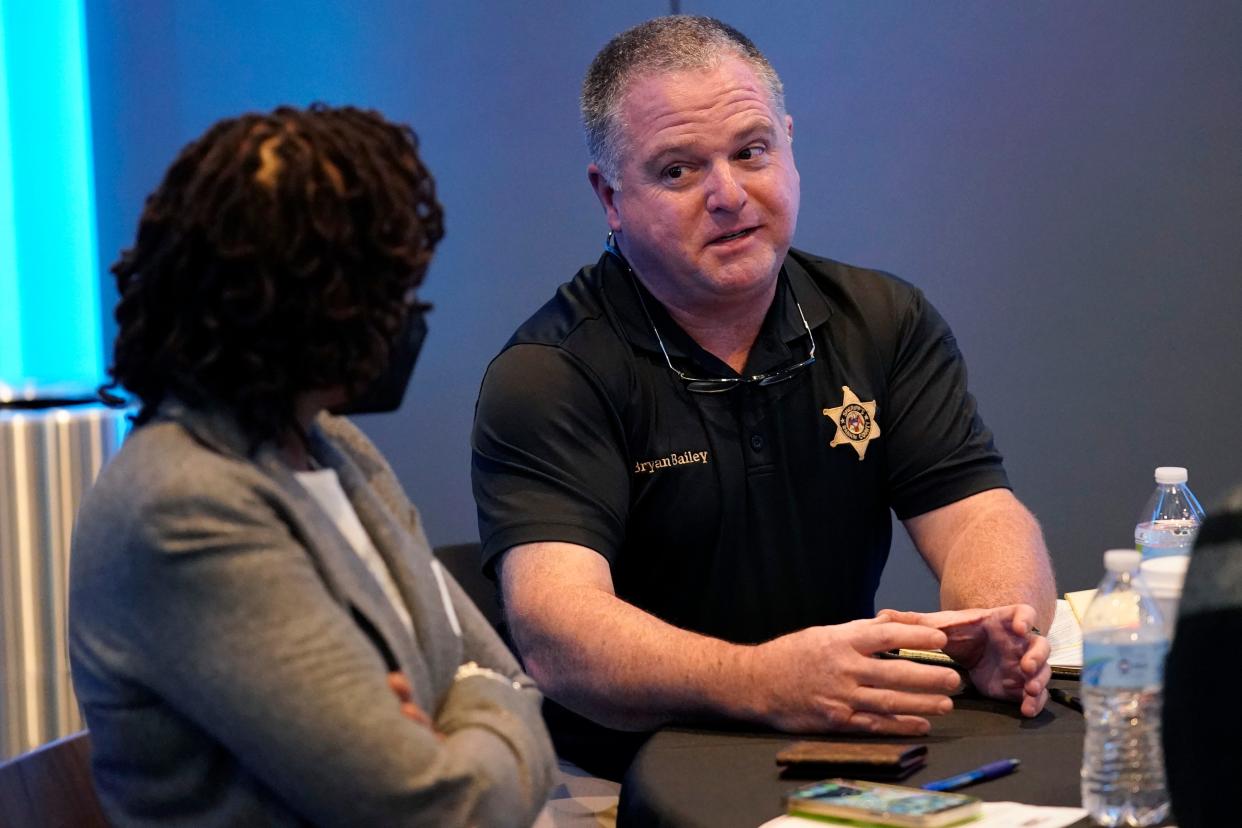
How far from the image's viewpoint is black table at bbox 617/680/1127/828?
54.4 inches

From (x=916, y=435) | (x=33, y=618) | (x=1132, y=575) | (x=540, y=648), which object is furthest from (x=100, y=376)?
(x=1132, y=575)

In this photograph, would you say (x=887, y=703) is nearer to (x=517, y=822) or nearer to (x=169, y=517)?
(x=517, y=822)

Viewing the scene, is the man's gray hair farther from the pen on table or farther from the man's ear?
the pen on table

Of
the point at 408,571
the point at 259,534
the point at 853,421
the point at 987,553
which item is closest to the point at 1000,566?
the point at 987,553

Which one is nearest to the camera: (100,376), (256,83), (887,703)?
(887,703)

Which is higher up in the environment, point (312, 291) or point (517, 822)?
point (312, 291)

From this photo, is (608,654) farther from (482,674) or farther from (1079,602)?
(1079,602)

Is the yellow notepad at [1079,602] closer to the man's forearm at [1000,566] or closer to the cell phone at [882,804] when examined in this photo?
the man's forearm at [1000,566]

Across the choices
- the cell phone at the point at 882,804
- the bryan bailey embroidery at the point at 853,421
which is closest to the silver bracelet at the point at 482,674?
the cell phone at the point at 882,804

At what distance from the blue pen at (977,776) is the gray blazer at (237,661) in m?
0.44

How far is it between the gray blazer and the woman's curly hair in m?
0.05

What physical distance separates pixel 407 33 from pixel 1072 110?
1.74 metres

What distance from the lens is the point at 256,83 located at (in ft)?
11.5

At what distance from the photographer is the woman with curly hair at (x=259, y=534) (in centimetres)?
107
